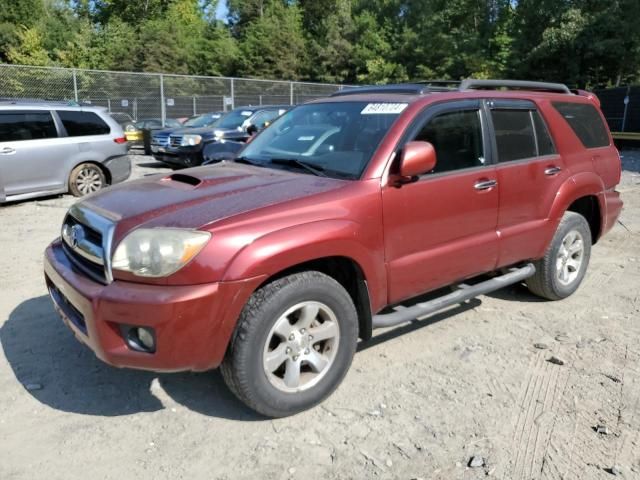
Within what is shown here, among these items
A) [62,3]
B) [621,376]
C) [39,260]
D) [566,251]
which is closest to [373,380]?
[621,376]

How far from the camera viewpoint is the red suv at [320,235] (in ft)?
8.84

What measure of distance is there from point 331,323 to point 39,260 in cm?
412

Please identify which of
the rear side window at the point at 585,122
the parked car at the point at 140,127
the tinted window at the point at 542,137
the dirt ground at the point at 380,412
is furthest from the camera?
the parked car at the point at 140,127

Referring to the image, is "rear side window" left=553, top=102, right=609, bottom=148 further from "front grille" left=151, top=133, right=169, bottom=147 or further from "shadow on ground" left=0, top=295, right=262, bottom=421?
"front grille" left=151, top=133, right=169, bottom=147

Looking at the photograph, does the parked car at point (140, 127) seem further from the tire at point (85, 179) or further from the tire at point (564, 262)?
the tire at point (564, 262)

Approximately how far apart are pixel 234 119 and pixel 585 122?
9766 mm

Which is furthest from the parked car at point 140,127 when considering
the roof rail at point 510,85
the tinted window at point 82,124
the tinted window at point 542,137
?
the tinted window at point 542,137

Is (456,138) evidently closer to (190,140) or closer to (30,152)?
(30,152)

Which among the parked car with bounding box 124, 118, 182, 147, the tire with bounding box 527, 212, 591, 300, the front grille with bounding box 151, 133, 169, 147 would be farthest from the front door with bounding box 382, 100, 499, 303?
the parked car with bounding box 124, 118, 182, 147

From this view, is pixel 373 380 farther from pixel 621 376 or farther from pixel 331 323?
pixel 621 376

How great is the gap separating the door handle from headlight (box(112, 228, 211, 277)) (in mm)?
1981

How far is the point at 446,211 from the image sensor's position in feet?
11.8

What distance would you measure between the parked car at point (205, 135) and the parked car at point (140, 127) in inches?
163

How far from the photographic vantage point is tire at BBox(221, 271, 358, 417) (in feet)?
9.20
